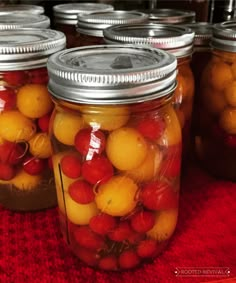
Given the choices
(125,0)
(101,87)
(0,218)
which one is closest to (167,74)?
(101,87)

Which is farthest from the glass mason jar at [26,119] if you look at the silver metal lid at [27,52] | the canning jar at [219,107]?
the canning jar at [219,107]

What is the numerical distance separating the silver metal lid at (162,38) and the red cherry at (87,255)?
25 cm

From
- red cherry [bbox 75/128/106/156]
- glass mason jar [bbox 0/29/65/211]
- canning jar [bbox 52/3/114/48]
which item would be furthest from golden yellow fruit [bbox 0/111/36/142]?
canning jar [bbox 52/3/114/48]

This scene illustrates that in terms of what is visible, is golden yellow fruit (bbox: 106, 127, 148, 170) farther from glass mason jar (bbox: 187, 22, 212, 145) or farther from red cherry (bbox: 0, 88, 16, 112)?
glass mason jar (bbox: 187, 22, 212, 145)

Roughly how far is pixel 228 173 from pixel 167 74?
0.82 feet

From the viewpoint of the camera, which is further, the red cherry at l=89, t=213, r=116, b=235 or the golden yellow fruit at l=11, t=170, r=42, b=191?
the golden yellow fruit at l=11, t=170, r=42, b=191

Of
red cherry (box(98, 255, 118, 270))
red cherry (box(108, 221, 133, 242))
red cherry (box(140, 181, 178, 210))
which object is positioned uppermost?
red cherry (box(140, 181, 178, 210))

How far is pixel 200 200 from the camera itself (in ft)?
1.88

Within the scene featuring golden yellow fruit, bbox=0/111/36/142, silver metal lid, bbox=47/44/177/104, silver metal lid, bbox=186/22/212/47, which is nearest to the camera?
silver metal lid, bbox=47/44/177/104

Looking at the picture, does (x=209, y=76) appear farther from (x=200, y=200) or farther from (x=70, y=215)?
(x=70, y=215)

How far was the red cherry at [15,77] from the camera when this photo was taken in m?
0.48

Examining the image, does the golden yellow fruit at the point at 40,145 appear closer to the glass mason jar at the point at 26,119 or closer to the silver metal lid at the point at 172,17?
the glass mason jar at the point at 26,119

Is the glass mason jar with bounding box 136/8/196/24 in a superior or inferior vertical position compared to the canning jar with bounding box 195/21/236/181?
superior

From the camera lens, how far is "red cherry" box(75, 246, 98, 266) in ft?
1.49
